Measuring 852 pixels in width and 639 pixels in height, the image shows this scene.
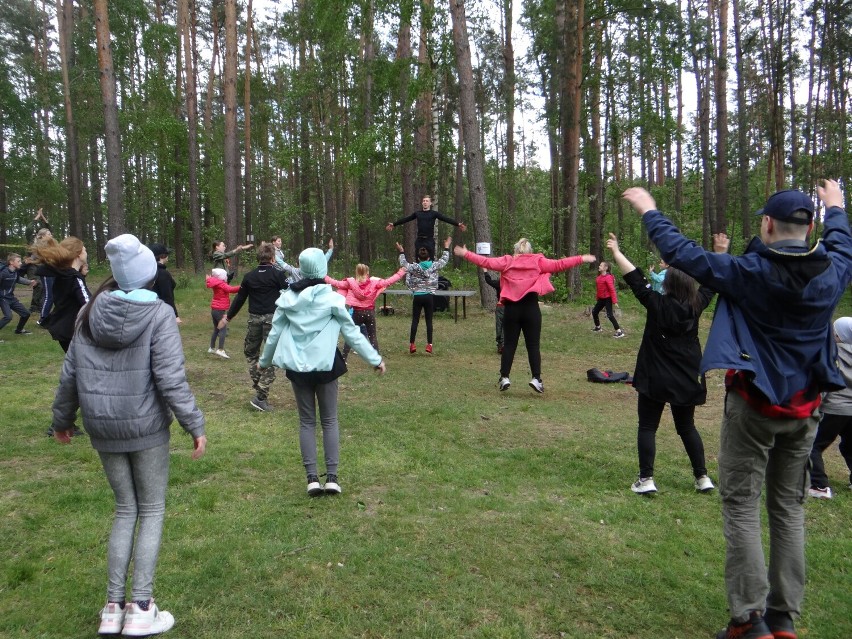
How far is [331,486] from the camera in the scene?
16.7 feet

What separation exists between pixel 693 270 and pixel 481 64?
28189 mm

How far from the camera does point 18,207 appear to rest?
3588 cm

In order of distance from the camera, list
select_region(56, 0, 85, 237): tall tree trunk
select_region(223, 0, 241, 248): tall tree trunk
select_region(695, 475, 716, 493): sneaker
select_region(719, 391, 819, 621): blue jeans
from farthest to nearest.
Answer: select_region(56, 0, 85, 237): tall tree trunk < select_region(223, 0, 241, 248): tall tree trunk < select_region(695, 475, 716, 493): sneaker < select_region(719, 391, 819, 621): blue jeans

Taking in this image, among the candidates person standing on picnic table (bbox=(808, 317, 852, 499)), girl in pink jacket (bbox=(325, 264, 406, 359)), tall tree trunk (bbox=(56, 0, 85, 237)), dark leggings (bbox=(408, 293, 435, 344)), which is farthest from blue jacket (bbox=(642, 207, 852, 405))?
tall tree trunk (bbox=(56, 0, 85, 237))

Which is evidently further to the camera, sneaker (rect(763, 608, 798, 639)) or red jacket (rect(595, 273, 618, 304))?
red jacket (rect(595, 273, 618, 304))

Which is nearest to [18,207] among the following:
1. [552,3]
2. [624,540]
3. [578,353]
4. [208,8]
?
[208,8]

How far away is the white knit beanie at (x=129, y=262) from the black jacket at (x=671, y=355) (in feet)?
11.7

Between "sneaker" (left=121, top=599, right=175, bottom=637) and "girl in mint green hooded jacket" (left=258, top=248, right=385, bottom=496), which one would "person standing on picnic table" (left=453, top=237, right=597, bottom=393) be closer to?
"girl in mint green hooded jacket" (left=258, top=248, right=385, bottom=496)

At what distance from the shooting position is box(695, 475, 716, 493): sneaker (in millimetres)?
5340

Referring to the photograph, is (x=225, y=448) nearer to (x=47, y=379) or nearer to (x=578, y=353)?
(x=47, y=379)

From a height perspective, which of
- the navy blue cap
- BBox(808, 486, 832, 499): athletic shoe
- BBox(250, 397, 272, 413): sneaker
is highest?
the navy blue cap

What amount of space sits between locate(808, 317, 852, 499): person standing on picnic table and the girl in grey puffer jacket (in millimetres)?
4820

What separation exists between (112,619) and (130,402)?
1.08 metres

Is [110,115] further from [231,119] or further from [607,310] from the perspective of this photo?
[607,310]
